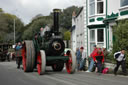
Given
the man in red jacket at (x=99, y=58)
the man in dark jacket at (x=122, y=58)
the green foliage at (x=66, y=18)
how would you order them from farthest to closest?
the green foliage at (x=66, y=18)
the man in red jacket at (x=99, y=58)
the man in dark jacket at (x=122, y=58)

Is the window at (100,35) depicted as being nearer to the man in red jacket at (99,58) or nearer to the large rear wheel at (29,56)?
the man in red jacket at (99,58)

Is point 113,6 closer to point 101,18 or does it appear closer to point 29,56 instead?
point 101,18

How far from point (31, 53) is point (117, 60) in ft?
14.5

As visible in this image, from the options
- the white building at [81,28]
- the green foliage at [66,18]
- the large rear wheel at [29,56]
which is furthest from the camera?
the green foliage at [66,18]

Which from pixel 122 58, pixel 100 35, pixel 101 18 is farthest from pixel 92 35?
pixel 122 58

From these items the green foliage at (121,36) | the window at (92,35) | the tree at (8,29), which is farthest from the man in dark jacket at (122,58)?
the tree at (8,29)

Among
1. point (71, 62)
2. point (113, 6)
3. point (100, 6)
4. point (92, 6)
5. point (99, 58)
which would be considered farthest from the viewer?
point (92, 6)

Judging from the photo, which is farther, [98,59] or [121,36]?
[98,59]

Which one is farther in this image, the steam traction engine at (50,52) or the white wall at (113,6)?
the white wall at (113,6)

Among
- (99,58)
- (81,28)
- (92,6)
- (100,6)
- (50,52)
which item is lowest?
(99,58)

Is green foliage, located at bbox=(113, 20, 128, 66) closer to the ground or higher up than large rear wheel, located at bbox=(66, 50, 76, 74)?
higher up

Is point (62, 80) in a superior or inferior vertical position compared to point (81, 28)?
inferior

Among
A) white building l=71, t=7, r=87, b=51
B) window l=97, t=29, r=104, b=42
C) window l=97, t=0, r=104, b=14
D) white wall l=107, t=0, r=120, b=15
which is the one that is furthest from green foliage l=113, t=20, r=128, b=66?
white building l=71, t=7, r=87, b=51

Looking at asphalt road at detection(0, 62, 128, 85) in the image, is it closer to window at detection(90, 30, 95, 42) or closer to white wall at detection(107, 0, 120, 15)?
white wall at detection(107, 0, 120, 15)
